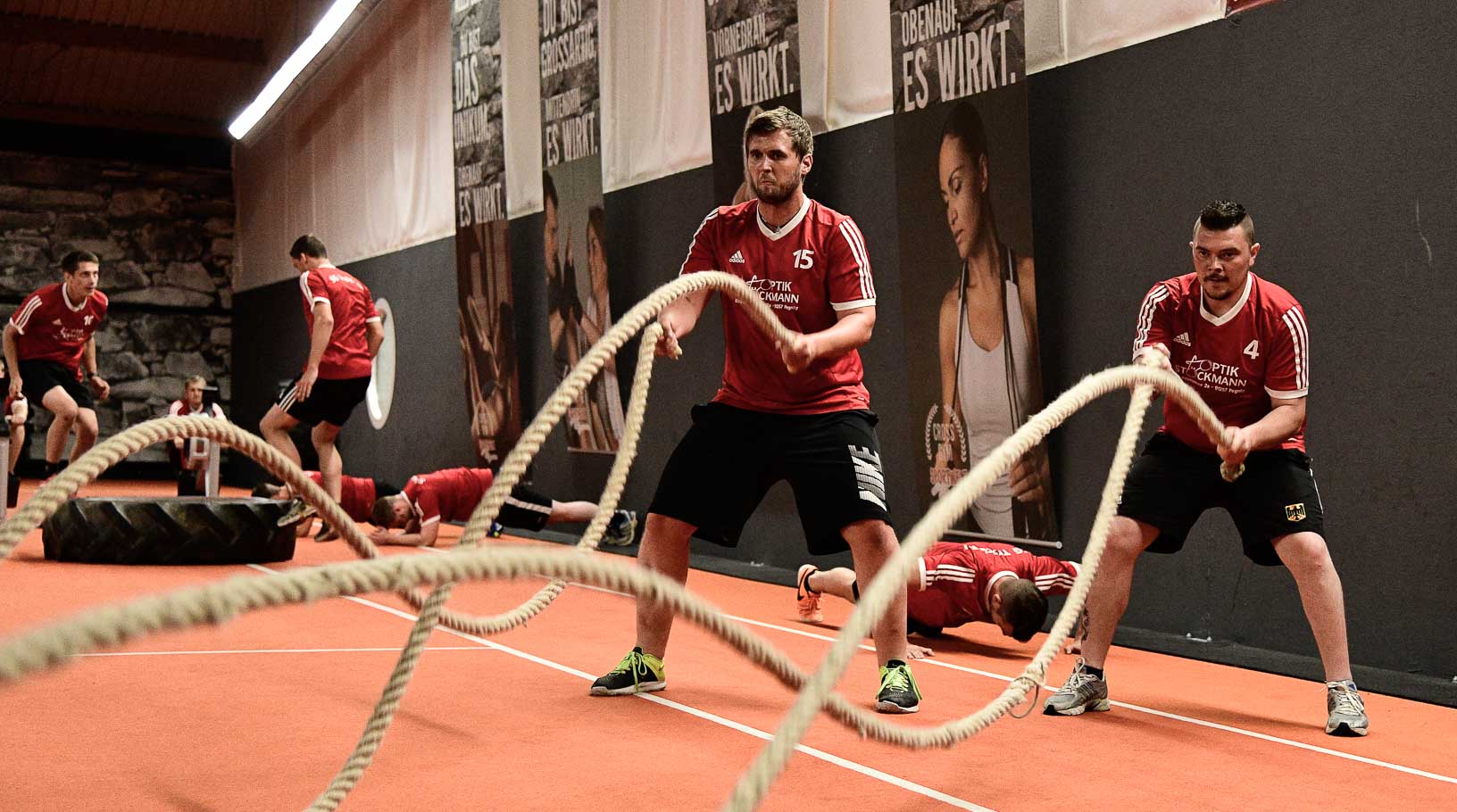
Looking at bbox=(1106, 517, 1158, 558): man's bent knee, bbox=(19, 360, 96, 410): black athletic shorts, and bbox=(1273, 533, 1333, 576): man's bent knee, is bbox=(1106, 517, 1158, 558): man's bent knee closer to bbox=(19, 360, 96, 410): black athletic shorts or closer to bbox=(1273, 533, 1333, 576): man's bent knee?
bbox=(1273, 533, 1333, 576): man's bent knee

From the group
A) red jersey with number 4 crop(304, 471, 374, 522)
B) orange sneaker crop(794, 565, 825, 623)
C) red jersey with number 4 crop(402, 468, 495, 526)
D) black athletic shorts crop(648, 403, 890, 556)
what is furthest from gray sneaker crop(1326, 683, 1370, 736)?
red jersey with number 4 crop(304, 471, 374, 522)

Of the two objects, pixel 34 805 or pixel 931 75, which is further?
pixel 931 75

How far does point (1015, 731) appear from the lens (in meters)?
3.90

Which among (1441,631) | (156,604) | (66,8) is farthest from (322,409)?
(66,8)

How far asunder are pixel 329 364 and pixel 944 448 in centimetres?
436

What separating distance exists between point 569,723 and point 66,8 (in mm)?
14595

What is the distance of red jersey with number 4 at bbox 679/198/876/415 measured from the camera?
4.03 meters

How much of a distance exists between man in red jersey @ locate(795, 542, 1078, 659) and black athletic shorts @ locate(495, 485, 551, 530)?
142 inches

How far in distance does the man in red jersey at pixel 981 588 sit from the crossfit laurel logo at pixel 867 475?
1.25m

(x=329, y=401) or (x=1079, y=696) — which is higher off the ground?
(x=329, y=401)

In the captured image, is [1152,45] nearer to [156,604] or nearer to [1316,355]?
[1316,355]

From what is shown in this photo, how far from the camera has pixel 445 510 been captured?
9.33 meters

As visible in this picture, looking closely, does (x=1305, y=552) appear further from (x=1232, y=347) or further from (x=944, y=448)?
(x=944, y=448)

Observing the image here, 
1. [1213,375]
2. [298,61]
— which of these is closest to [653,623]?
[1213,375]
